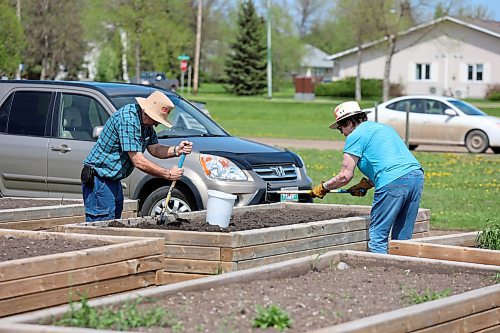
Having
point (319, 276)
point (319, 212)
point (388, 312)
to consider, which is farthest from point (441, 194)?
point (388, 312)

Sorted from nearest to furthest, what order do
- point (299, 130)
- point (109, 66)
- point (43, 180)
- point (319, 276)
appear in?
point (319, 276), point (43, 180), point (299, 130), point (109, 66)

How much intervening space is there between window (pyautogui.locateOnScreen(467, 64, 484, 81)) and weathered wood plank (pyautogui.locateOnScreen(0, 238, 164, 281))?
66979mm

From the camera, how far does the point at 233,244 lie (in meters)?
7.75

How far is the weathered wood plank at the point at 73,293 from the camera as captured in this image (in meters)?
6.23

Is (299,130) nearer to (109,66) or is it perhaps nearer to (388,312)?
(388,312)

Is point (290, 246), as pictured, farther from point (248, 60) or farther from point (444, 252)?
point (248, 60)

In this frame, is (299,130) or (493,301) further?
(299,130)

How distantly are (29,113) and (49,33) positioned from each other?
3628 cm

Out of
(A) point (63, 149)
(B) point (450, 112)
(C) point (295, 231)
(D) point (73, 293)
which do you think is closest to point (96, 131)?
(A) point (63, 149)

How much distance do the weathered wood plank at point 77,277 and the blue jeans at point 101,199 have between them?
6.90 ft

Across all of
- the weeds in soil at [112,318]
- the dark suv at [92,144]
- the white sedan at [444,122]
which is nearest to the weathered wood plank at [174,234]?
the weeds in soil at [112,318]

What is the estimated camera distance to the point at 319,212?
1054 cm

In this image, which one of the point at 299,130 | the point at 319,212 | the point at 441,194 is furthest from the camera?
the point at 299,130

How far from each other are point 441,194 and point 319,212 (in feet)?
24.2
